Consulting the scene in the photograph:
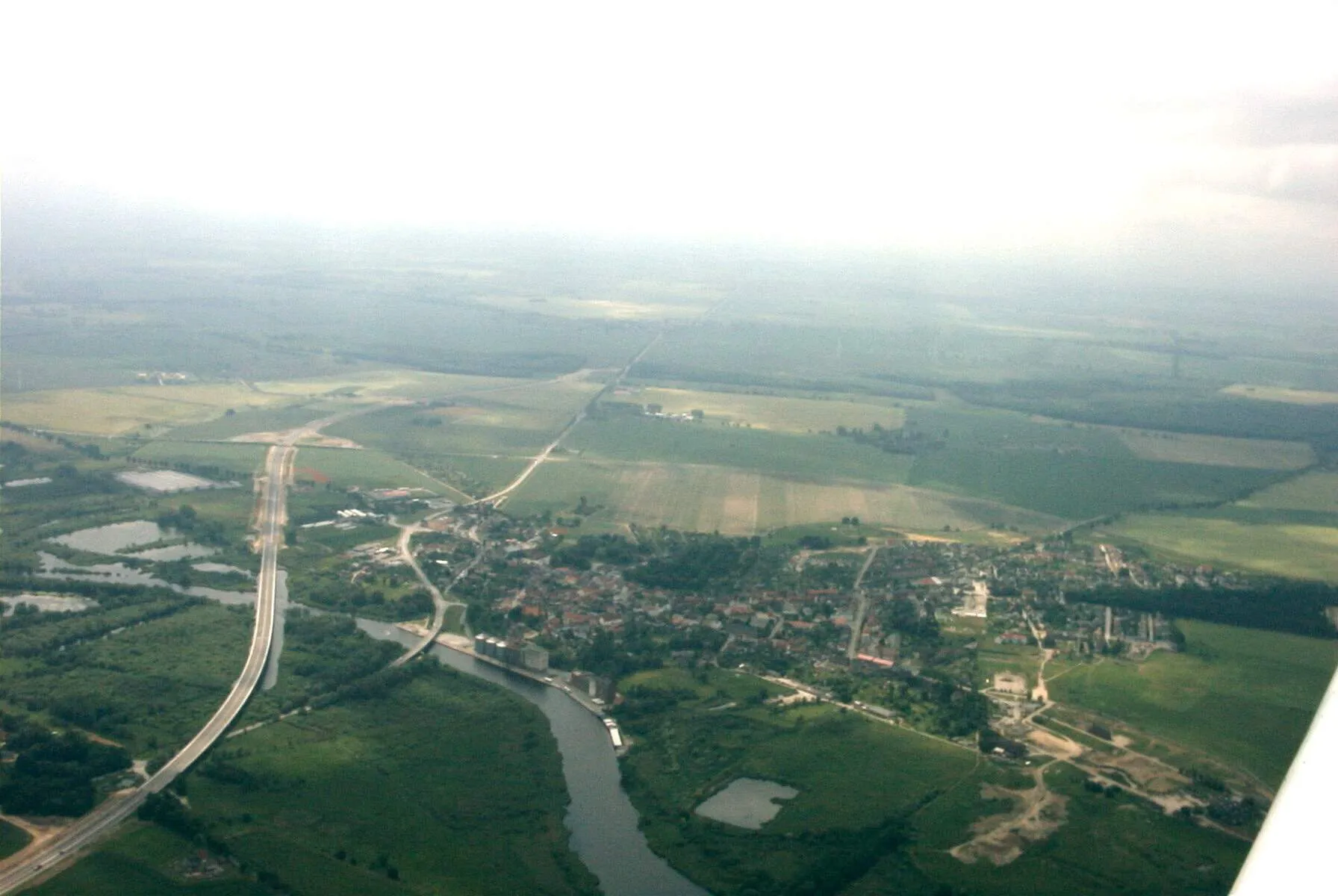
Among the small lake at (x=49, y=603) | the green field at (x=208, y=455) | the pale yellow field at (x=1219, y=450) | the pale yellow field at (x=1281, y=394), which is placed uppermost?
the pale yellow field at (x=1281, y=394)

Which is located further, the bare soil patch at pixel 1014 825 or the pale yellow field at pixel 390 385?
the pale yellow field at pixel 390 385

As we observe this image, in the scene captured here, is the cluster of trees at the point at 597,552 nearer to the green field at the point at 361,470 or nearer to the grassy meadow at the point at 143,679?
the green field at the point at 361,470

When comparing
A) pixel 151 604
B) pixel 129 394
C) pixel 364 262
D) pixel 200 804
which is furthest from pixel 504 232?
pixel 200 804

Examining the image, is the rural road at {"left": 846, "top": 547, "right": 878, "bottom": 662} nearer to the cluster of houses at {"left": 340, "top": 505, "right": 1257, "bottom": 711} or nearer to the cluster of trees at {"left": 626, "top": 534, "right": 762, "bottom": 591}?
the cluster of houses at {"left": 340, "top": 505, "right": 1257, "bottom": 711}

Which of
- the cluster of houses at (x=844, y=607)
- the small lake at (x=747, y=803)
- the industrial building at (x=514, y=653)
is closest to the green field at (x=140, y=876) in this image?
the small lake at (x=747, y=803)

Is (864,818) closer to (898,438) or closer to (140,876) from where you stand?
(140,876)

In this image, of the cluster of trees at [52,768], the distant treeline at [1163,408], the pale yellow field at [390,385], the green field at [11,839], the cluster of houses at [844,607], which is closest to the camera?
the green field at [11,839]

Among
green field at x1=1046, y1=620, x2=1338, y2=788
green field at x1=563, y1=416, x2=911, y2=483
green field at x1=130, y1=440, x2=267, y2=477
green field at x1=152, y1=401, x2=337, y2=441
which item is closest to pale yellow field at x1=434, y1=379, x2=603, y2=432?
green field at x1=563, y1=416, x2=911, y2=483

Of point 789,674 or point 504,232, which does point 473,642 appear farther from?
point 504,232

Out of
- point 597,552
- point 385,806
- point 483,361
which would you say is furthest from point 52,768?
point 483,361
